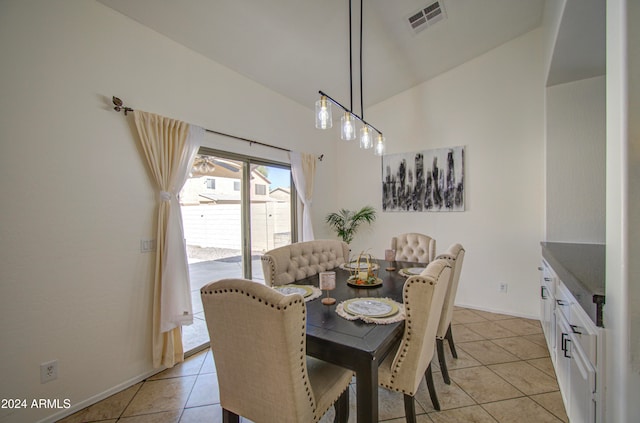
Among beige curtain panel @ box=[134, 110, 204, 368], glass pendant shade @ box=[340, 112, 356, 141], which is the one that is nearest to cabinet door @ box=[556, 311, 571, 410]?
glass pendant shade @ box=[340, 112, 356, 141]

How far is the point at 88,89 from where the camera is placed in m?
1.91

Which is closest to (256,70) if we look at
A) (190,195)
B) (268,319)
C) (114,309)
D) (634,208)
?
(190,195)

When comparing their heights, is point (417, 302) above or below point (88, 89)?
below

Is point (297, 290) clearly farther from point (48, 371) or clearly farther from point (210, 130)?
point (210, 130)

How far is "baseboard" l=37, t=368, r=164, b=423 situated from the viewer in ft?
5.70

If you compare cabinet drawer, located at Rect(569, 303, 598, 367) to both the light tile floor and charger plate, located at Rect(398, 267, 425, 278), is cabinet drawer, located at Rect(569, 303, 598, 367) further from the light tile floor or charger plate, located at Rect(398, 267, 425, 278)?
charger plate, located at Rect(398, 267, 425, 278)

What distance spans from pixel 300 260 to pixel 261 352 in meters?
1.30

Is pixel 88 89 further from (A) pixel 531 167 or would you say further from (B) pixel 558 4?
(A) pixel 531 167

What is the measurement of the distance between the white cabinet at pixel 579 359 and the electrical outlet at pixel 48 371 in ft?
9.73

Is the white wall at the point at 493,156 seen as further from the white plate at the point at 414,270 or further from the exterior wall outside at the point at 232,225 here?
the exterior wall outside at the point at 232,225

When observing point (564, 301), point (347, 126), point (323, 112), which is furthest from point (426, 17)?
point (564, 301)

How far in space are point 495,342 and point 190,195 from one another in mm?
3447

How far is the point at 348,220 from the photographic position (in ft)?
14.8

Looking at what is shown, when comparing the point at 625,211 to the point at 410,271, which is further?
the point at 410,271
